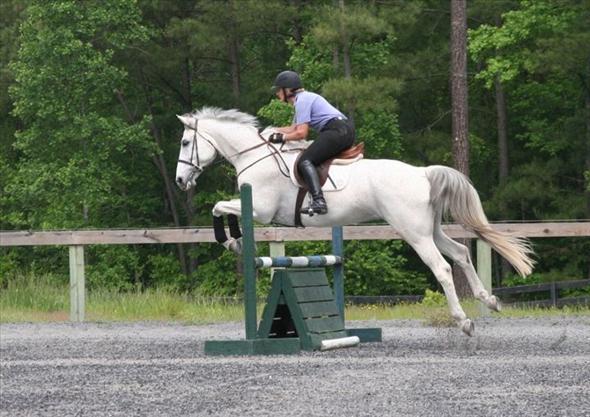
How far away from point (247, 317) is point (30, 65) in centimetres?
3036

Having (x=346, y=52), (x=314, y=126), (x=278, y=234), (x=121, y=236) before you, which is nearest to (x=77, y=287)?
(x=121, y=236)

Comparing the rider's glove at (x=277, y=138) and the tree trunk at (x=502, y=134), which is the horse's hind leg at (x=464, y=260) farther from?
the tree trunk at (x=502, y=134)

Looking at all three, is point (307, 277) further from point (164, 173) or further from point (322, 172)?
point (164, 173)

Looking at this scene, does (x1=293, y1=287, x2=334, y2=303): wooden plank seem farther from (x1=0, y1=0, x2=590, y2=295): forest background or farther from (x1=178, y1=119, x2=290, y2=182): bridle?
(x1=0, y1=0, x2=590, y2=295): forest background

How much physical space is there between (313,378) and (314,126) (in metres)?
3.96

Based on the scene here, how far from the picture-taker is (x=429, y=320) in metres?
15.7

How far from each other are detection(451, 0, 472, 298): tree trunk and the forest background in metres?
4.48

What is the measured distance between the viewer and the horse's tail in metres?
13.1

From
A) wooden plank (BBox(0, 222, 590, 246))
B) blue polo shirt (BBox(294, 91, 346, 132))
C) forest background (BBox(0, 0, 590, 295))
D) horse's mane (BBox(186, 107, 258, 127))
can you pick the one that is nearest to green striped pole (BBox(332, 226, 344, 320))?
blue polo shirt (BBox(294, 91, 346, 132))

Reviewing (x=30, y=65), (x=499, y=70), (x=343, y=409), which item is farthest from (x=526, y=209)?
(x=343, y=409)

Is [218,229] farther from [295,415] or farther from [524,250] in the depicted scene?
[295,415]

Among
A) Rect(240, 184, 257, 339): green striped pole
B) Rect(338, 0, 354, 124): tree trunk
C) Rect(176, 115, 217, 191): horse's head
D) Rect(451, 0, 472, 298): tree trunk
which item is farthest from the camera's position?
Rect(338, 0, 354, 124): tree trunk

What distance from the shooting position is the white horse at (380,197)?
42.5 ft

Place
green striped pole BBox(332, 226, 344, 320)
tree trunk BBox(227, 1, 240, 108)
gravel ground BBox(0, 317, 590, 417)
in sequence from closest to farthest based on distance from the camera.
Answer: gravel ground BBox(0, 317, 590, 417)
green striped pole BBox(332, 226, 344, 320)
tree trunk BBox(227, 1, 240, 108)
